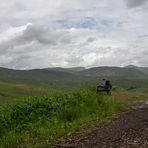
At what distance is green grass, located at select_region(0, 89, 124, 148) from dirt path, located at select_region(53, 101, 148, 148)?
1093 mm

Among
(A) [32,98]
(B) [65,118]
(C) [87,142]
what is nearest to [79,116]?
(B) [65,118]

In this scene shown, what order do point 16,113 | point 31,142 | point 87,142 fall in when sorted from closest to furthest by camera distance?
point 87,142 → point 31,142 → point 16,113

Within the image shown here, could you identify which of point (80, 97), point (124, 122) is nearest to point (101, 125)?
point (124, 122)

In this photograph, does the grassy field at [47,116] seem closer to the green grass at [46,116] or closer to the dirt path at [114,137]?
the green grass at [46,116]

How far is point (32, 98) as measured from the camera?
81.5 ft

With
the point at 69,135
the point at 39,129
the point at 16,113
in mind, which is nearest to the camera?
the point at 69,135

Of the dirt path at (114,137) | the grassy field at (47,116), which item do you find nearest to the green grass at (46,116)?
the grassy field at (47,116)

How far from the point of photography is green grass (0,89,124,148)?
17.8m

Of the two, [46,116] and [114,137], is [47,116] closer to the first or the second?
[46,116]

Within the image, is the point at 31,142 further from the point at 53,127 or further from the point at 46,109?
the point at 46,109

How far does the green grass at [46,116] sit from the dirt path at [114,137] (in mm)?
1093

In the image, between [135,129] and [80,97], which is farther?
[80,97]

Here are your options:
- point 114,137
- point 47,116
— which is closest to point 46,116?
point 47,116

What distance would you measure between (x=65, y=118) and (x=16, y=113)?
2627mm
